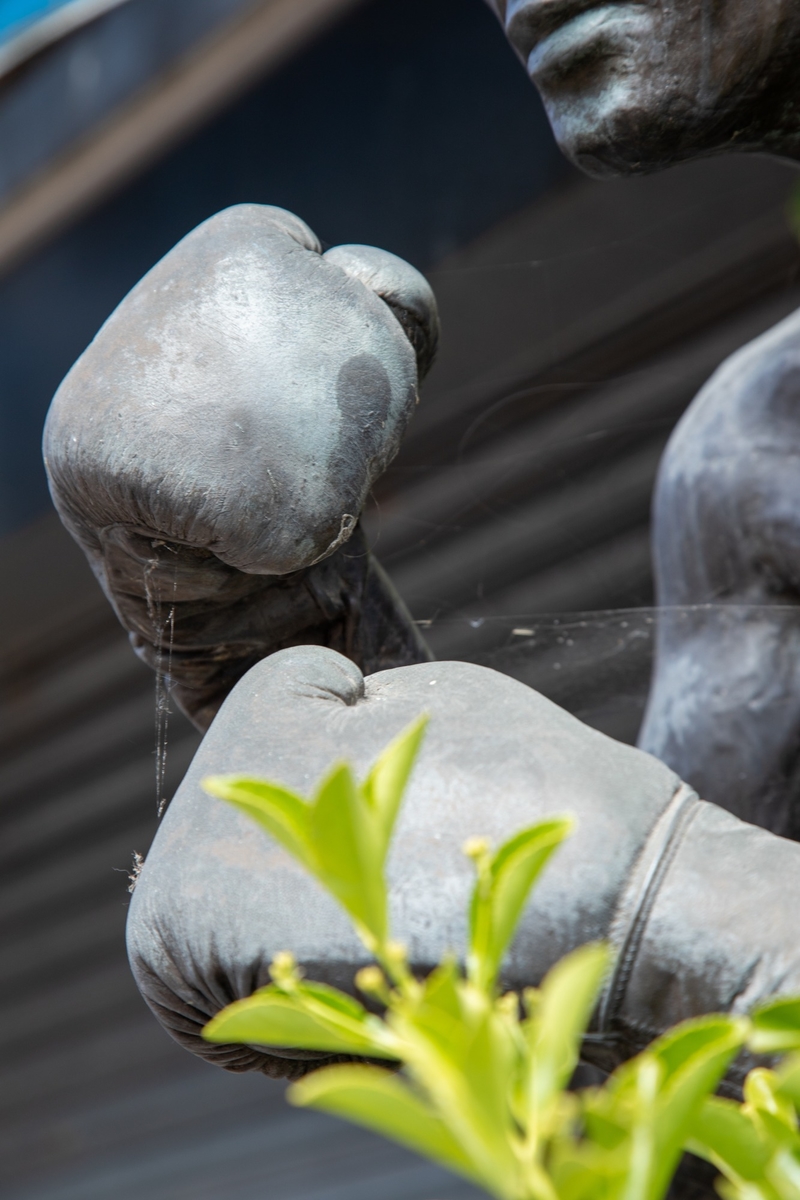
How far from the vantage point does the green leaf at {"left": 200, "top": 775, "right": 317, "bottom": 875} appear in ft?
0.79

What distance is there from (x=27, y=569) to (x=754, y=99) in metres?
1.70

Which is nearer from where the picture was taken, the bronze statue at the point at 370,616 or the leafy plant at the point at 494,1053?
the leafy plant at the point at 494,1053

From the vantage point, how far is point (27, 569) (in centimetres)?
217

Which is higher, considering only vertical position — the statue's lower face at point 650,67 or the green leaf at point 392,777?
the green leaf at point 392,777

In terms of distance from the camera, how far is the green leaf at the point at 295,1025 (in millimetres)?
242

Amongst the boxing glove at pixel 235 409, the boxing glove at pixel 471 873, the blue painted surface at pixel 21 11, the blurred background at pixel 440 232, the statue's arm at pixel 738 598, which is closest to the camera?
the boxing glove at pixel 471 873

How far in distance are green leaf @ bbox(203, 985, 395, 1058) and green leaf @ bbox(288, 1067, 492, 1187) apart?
0.02m

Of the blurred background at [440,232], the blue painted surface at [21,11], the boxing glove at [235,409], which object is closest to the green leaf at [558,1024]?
the boxing glove at [235,409]

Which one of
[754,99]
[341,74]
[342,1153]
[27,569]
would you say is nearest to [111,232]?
[341,74]

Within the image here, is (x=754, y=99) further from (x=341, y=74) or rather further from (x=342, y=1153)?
(x=342, y=1153)

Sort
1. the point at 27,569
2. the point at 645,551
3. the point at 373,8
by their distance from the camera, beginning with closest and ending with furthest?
the point at 645,551
the point at 373,8
the point at 27,569

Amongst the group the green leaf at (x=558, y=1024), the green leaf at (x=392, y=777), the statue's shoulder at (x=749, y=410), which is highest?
the green leaf at (x=392, y=777)

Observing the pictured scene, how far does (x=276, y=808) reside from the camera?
0.80 feet

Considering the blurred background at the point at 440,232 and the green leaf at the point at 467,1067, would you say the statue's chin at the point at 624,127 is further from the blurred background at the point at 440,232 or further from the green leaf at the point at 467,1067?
the green leaf at the point at 467,1067
